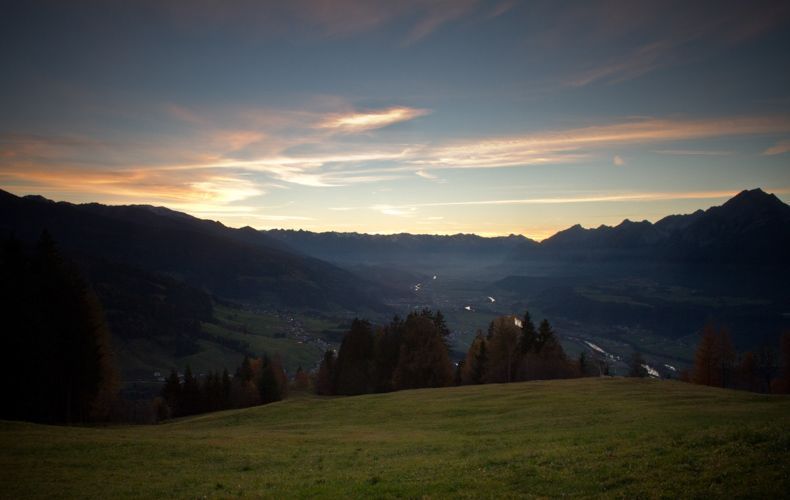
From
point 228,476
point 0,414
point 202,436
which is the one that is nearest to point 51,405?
point 0,414

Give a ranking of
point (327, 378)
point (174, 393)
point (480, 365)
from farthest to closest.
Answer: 1. point (327, 378)
2. point (480, 365)
3. point (174, 393)

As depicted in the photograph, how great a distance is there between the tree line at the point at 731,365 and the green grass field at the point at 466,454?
1828 inches

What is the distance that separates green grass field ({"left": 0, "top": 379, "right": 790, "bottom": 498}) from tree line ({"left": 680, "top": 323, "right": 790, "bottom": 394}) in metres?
46.4

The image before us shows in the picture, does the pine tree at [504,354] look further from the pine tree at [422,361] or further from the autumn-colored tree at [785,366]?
the autumn-colored tree at [785,366]

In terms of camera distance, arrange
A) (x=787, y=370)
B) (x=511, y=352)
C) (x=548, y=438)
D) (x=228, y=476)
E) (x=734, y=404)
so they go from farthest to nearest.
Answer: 1. (x=511, y=352)
2. (x=787, y=370)
3. (x=734, y=404)
4. (x=548, y=438)
5. (x=228, y=476)

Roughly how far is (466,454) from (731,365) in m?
88.7

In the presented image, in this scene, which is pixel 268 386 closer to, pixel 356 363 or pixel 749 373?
pixel 356 363

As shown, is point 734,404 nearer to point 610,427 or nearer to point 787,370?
point 610,427

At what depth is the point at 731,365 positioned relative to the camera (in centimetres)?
9006

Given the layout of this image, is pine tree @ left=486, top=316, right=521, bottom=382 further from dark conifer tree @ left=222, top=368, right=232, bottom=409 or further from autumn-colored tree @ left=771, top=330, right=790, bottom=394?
dark conifer tree @ left=222, top=368, right=232, bottom=409

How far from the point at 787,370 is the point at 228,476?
339 ft

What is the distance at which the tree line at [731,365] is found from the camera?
282 ft

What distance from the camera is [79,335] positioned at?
196ft

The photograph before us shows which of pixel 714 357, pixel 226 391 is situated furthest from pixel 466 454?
pixel 714 357
